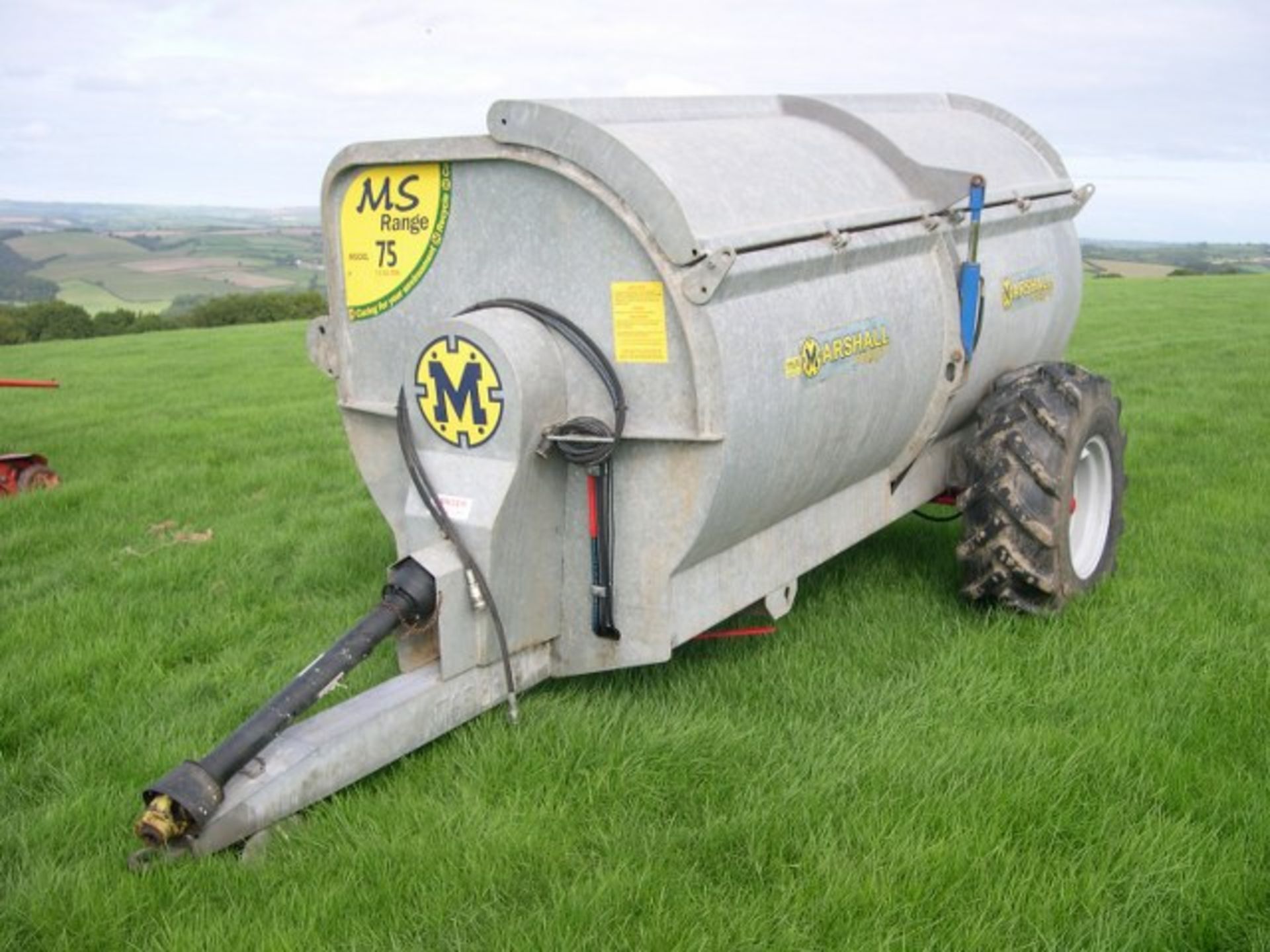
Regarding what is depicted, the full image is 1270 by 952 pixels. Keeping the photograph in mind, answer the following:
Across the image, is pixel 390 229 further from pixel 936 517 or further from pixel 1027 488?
pixel 936 517

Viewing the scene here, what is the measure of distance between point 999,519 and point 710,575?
1.42 meters

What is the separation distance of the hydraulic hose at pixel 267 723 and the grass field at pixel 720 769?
0.15 meters

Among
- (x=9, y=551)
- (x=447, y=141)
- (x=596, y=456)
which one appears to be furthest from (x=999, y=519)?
(x=9, y=551)

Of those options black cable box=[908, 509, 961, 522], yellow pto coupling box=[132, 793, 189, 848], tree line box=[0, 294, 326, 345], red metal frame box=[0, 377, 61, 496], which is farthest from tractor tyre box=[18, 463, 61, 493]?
tree line box=[0, 294, 326, 345]

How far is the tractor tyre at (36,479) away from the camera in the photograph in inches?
306

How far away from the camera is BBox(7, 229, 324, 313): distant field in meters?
28.7

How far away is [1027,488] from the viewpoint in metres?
4.98

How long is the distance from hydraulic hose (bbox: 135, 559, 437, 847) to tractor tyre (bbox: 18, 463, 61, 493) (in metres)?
4.90

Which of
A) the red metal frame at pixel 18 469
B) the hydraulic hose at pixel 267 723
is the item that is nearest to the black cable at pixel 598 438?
the hydraulic hose at pixel 267 723

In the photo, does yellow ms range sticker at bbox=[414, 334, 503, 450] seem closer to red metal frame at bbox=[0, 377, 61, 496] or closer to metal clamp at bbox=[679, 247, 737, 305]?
metal clamp at bbox=[679, 247, 737, 305]

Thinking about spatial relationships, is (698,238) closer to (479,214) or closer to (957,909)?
(479,214)

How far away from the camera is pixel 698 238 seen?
12.1 ft

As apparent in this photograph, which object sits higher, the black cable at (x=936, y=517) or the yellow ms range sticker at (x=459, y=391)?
the yellow ms range sticker at (x=459, y=391)

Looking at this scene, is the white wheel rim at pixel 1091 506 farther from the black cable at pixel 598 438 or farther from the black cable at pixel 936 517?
the black cable at pixel 598 438
